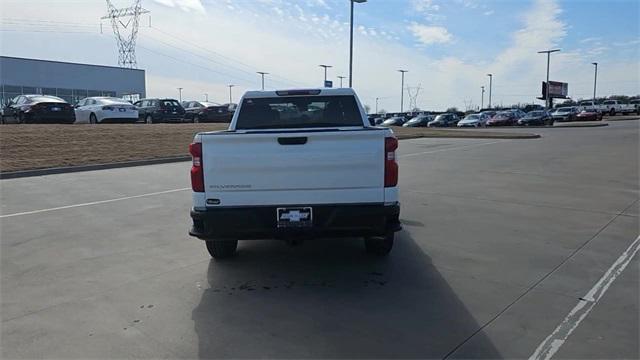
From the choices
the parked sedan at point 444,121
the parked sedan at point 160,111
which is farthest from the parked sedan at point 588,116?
the parked sedan at point 160,111

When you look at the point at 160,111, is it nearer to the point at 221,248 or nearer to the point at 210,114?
the point at 210,114

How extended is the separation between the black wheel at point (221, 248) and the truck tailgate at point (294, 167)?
0.93 m

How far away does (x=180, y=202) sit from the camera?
9.27 metres

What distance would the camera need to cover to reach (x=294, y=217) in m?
4.76

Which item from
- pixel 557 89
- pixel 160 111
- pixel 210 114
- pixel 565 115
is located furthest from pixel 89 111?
pixel 557 89

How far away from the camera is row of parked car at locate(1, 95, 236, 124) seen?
75.8ft

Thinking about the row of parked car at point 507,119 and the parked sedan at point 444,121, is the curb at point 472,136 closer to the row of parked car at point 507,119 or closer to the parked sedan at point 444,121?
the row of parked car at point 507,119

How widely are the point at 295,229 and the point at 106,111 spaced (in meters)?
22.9

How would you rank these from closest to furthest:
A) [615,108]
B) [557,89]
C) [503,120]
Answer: [503,120]
[615,108]
[557,89]

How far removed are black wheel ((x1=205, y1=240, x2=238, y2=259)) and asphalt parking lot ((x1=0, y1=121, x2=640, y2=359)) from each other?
0.12 m

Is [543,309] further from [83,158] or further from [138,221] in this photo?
[83,158]

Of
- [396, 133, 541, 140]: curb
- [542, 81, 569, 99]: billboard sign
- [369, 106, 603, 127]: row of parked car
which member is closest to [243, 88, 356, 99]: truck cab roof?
[396, 133, 541, 140]: curb

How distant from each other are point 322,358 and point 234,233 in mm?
1735

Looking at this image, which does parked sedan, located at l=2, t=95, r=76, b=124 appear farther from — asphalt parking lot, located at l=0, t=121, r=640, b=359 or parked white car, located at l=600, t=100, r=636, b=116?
parked white car, located at l=600, t=100, r=636, b=116
